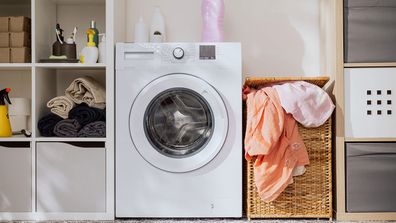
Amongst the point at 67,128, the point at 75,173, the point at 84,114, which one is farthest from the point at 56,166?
the point at 84,114

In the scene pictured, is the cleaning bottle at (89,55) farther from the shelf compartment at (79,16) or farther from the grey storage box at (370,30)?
the grey storage box at (370,30)

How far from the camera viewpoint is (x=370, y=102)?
2580 mm

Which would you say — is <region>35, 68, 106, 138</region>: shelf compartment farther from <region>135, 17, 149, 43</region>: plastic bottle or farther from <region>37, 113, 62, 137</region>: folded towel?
<region>135, 17, 149, 43</region>: plastic bottle

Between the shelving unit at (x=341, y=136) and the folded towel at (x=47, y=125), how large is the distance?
158 centimetres

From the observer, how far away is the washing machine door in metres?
2.56

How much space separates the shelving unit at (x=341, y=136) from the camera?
2562 millimetres

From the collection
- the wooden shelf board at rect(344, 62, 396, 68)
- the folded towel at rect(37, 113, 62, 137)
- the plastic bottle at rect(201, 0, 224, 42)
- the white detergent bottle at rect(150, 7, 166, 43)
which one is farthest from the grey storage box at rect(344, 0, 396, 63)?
the folded towel at rect(37, 113, 62, 137)

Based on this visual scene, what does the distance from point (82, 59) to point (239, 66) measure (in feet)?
2.97

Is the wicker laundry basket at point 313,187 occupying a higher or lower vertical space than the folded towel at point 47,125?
lower

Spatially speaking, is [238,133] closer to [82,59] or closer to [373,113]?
[373,113]

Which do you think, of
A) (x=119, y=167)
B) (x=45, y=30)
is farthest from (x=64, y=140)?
(x=45, y=30)

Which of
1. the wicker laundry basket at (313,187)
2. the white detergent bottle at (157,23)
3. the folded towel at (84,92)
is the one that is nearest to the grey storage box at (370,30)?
Answer: the wicker laundry basket at (313,187)

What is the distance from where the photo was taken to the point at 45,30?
9.36 feet

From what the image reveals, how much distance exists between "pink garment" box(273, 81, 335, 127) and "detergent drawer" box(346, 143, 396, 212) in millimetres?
236
